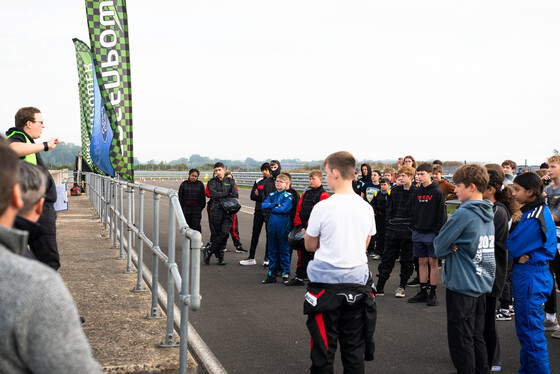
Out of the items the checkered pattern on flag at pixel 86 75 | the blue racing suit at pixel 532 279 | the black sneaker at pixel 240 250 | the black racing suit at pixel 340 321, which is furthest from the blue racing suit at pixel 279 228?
the checkered pattern on flag at pixel 86 75

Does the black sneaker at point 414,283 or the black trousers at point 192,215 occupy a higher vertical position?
the black trousers at point 192,215

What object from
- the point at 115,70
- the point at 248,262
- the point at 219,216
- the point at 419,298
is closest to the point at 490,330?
the point at 419,298

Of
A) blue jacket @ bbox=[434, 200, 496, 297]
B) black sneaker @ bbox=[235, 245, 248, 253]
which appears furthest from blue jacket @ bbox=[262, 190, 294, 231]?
blue jacket @ bbox=[434, 200, 496, 297]

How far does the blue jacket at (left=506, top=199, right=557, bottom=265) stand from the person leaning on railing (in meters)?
3.96

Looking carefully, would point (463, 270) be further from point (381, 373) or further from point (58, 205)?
point (58, 205)

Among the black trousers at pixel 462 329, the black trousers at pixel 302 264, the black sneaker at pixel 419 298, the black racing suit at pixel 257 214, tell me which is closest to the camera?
the black trousers at pixel 462 329

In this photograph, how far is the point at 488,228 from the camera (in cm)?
418

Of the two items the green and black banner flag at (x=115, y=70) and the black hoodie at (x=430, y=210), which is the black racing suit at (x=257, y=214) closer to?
the green and black banner flag at (x=115, y=70)

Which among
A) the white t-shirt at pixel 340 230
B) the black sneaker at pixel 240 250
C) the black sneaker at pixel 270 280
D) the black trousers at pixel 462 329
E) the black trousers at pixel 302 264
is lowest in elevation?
the black sneaker at pixel 240 250

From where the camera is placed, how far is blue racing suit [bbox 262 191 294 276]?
8312 mm

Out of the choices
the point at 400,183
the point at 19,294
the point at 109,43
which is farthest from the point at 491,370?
the point at 109,43

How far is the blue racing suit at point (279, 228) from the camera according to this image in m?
8.31

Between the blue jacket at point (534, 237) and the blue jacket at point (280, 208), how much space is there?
4.28m

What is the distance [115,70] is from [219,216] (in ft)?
11.0
